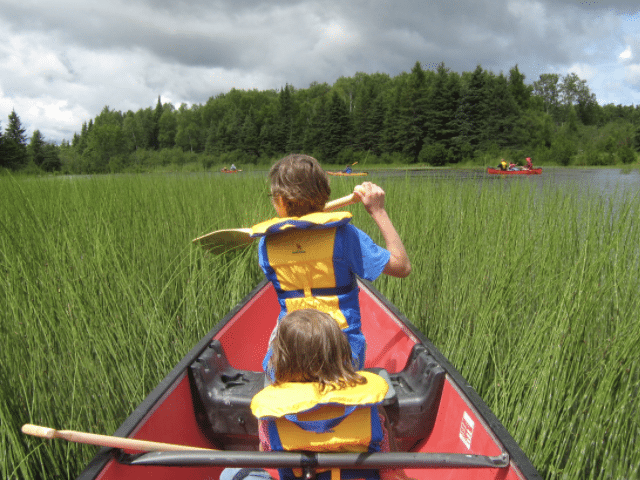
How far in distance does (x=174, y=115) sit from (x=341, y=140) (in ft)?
173

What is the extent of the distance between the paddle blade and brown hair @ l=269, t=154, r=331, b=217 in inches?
58.9

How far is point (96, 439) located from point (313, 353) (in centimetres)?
64

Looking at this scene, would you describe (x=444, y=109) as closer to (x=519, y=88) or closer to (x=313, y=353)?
(x=519, y=88)

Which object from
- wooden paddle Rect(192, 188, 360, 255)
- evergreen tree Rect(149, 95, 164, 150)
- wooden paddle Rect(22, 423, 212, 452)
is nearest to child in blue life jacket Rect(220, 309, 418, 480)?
wooden paddle Rect(22, 423, 212, 452)

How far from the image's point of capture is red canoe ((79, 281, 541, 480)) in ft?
3.75

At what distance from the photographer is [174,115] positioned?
82.4m

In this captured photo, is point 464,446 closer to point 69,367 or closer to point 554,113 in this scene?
point 69,367

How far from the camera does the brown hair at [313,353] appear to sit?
3.59ft

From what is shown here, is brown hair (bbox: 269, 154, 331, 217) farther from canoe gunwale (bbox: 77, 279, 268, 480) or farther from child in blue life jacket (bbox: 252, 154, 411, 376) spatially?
canoe gunwale (bbox: 77, 279, 268, 480)

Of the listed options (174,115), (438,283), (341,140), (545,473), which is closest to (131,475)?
(545,473)

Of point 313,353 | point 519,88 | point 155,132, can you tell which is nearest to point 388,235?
point 313,353

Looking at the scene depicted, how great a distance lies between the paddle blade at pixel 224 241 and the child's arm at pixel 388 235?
1590 mm

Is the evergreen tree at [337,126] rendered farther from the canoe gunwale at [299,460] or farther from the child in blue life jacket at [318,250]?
the canoe gunwale at [299,460]

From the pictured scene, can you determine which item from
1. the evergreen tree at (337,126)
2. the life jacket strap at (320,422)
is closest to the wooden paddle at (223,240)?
the life jacket strap at (320,422)
